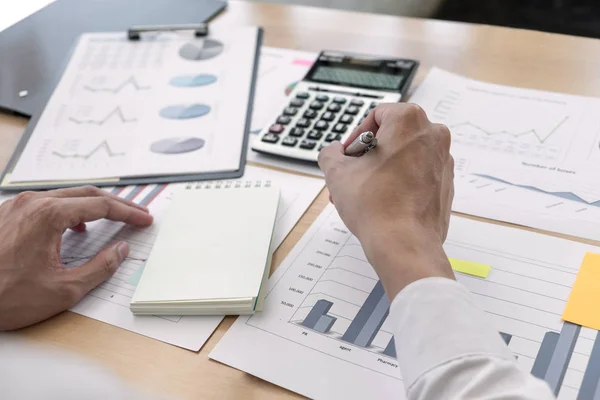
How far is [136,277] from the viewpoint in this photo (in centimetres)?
67

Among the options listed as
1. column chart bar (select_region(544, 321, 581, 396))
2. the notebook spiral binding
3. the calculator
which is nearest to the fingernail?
the notebook spiral binding

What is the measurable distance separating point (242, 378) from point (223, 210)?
217 mm

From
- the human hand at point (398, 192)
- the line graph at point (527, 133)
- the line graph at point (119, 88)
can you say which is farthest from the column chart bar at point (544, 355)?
the line graph at point (119, 88)

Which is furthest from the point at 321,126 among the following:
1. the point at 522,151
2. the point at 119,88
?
the point at 119,88

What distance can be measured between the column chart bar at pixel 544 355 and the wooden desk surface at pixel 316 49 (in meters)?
0.20

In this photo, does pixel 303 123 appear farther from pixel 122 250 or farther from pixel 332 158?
pixel 122 250

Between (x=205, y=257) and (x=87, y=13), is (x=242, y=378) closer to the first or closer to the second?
(x=205, y=257)

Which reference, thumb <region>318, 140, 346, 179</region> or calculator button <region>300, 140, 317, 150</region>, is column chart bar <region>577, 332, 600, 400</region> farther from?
calculator button <region>300, 140, 317, 150</region>

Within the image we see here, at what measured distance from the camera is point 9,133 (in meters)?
0.94

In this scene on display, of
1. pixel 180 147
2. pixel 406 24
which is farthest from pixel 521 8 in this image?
pixel 180 147

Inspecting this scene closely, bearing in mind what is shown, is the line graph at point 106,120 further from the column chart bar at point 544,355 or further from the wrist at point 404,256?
the column chart bar at point 544,355

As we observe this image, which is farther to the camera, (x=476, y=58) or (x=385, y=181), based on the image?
(x=476, y=58)

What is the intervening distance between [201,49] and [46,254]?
52 cm

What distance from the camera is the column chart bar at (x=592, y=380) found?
0.50 metres
